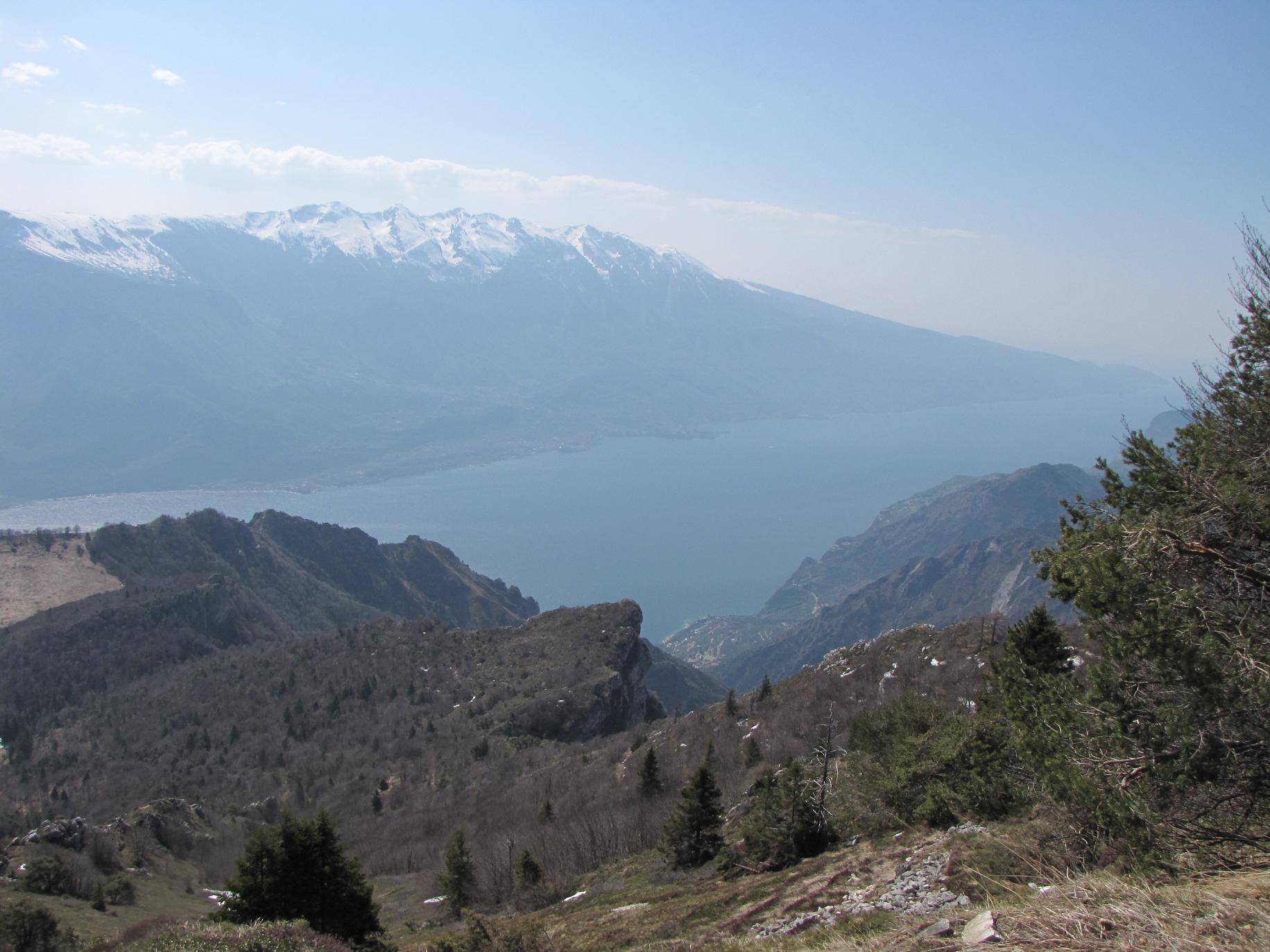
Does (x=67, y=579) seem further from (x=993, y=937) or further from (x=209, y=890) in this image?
(x=993, y=937)

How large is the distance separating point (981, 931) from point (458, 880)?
27.6m

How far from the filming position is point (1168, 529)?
8.21m

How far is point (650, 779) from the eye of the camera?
38031 mm

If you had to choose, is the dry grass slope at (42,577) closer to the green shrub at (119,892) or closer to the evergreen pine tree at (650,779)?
the green shrub at (119,892)

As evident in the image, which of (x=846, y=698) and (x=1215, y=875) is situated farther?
(x=846, y=698)

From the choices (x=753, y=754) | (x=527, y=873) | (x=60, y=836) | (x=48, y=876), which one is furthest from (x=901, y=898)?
(x=60, y=836)

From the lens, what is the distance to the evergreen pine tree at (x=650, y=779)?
37688mm

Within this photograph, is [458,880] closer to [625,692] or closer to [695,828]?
[695,828]

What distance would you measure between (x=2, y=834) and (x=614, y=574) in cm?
15410

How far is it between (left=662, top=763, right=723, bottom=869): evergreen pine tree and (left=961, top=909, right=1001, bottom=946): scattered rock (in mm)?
19438

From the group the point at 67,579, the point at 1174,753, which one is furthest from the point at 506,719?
the point at 67,579

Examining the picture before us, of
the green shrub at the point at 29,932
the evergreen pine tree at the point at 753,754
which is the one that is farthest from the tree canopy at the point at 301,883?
the evergreen pine tree at the point at 753,754

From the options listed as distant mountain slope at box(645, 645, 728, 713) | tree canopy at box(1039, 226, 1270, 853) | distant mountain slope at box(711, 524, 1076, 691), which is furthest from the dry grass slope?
tree canopy at box(1039, 226, 1270, 853)

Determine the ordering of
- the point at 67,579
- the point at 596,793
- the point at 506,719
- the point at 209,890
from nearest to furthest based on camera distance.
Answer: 1. the point at 209,890
2. the point at 596,793
3. the point at 506,719
4. the point at 67,579
